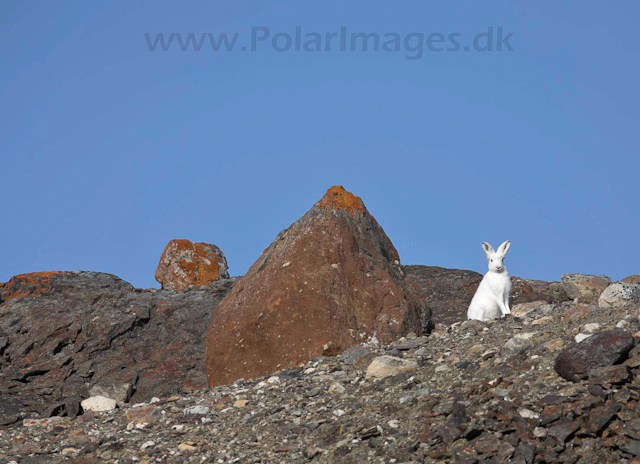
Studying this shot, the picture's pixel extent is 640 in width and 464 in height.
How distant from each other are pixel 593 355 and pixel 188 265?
547 inches

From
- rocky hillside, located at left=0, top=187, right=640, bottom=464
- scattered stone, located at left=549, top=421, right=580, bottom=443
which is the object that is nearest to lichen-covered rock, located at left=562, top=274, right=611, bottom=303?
rocky hillside, located at left=0, top=187, right=640, bottom=464

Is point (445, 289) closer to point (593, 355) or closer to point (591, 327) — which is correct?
point (591, 327)

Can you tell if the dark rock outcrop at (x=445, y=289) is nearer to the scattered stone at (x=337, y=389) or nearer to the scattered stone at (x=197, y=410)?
the scattered stone at (x=337, y=389)

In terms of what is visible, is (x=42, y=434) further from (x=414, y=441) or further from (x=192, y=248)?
(x=192, y=248)

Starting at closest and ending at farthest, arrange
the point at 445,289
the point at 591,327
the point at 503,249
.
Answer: the point at 591,327, the point at 503,249, the point at 445,289

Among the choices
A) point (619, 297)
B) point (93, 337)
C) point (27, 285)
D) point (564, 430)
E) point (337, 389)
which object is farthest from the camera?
point (27, 285)

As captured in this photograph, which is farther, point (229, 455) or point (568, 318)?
point (568, 318)

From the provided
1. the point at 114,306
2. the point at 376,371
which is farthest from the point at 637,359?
the point at 114,306

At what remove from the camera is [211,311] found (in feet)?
57.5

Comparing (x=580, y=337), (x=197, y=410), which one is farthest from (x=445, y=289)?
(x=197, y=410)

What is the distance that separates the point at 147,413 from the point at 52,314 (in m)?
7.25

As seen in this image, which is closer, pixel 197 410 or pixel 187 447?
pixel 187 447

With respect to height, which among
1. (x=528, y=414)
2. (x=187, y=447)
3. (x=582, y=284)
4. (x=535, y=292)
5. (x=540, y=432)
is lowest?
(x=187, y=447)

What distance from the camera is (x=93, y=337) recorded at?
1717cm
